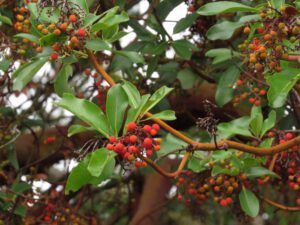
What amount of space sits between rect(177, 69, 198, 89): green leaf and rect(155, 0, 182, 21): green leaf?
258mm

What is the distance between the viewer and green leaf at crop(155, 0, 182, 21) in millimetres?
1885

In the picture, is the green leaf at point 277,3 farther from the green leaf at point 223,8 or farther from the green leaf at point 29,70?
the green leaf at point 29,70

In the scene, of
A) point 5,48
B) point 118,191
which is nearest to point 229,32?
point 5,48

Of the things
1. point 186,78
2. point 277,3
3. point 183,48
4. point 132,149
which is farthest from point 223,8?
point 186,78

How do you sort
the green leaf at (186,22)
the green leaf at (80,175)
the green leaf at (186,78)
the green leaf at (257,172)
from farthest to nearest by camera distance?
the green leaf at (186,78)
the green leaf at (186,22)
the green leaf at (257,172)
the green leaf at (80,175)

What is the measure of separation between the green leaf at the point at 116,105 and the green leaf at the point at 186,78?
33.4 inches

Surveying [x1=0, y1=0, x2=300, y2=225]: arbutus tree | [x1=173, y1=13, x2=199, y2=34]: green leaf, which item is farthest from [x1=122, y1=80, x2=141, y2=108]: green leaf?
[x1=173, y1=13, x2=199, y2=34]: green leaf

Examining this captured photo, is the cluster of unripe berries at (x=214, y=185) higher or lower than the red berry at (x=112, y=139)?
lower

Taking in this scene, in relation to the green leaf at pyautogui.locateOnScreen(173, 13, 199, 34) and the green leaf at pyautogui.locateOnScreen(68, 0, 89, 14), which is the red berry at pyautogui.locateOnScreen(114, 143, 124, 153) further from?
the green leaf at pyautogui.locateOnScreen(173, 13, 199, 34)

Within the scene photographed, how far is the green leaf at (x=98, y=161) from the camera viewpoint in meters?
1.11

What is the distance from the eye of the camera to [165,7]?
6.24 ft

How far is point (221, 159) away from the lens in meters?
1.62

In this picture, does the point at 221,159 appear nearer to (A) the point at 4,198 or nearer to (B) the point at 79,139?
(A) the point at 4,198

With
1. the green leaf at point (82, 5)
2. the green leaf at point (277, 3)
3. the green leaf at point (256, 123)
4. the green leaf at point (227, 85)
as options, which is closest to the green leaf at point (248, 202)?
the green leaf at point (256, 123)
